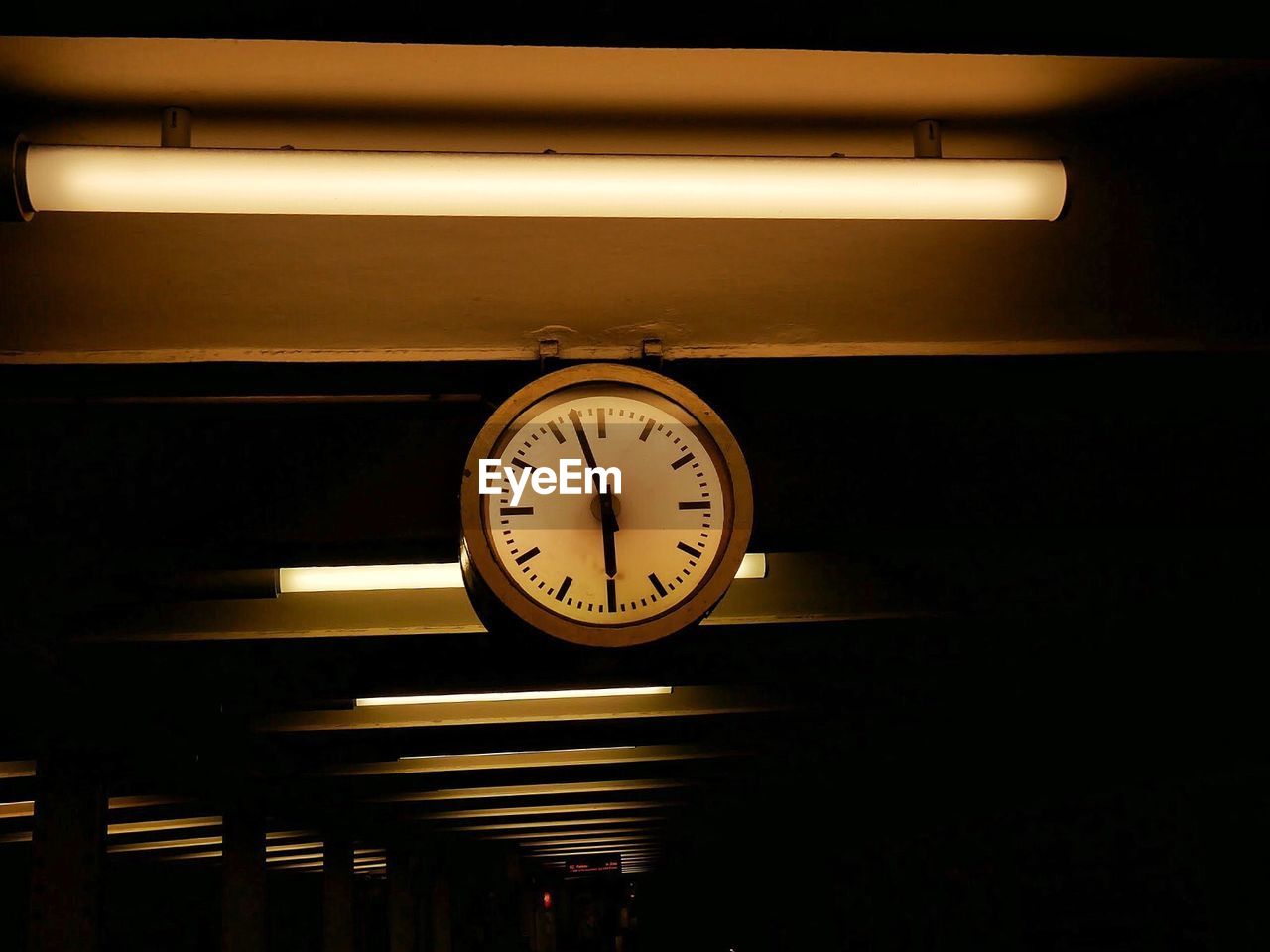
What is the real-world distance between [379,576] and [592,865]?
2397cm

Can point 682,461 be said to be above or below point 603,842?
above

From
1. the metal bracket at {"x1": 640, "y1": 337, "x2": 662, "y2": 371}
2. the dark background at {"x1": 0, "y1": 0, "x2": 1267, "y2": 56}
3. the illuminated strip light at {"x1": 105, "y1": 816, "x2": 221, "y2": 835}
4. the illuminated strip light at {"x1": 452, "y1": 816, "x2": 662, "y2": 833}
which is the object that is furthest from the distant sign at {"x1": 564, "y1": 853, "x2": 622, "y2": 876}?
the dark background at {"x1": 0, "y1": 0, "x2": 1267, "y2": 56}

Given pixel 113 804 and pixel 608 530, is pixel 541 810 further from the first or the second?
pixel 608 530

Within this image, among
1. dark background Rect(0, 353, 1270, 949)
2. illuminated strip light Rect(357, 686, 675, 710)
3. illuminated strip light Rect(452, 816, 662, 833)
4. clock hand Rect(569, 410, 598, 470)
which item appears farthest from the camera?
illuminated strip light Rect(452, 816, 662, 833)

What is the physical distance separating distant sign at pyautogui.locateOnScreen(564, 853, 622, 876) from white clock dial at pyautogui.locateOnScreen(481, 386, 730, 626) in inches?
994

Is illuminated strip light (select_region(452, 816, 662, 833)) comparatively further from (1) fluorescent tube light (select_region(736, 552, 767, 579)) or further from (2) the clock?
(2) the clock

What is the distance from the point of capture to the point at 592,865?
2750 centimetres

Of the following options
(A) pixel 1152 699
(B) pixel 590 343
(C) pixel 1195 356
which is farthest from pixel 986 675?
(B) pixel 590 343

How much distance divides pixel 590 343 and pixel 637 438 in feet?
1.88

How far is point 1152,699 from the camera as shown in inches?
303

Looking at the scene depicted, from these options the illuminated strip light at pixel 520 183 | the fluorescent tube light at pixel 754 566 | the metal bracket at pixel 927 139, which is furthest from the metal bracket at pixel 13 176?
the fluorescent tube light at pixel 754 566

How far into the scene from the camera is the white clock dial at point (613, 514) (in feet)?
8.55

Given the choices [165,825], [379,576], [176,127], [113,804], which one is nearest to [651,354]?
[176,127]

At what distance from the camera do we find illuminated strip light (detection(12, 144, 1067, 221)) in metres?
2.44
